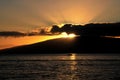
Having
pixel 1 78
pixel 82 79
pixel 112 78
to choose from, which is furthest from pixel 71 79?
pixel 1 78

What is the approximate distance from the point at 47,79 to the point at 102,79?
9.18 metres

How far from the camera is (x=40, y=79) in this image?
7400 centimetres

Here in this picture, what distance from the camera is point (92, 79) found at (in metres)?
72.9

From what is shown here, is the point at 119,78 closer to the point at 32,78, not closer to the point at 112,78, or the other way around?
the point at 112,78

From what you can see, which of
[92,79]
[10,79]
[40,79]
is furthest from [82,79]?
[10,79]

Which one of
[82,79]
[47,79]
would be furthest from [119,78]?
[47,79]

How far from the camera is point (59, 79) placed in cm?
7375

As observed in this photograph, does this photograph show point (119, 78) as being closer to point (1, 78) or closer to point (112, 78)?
point (112, 78)

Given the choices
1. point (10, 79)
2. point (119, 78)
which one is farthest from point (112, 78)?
point (10, 79)

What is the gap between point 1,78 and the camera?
76.1m

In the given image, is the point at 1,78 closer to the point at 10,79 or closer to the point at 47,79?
the point at 10,79

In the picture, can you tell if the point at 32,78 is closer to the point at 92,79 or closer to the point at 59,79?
the point at 59,79

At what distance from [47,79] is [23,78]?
428cm

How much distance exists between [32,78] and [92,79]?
409 inches
